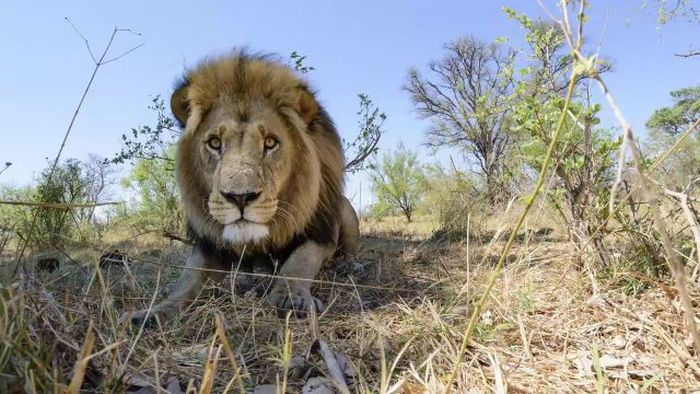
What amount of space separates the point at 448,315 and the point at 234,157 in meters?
1.39

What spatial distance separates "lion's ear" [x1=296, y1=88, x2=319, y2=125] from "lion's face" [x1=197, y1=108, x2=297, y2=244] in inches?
12.4

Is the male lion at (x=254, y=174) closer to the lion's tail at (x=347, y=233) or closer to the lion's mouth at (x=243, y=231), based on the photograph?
the lion's mouth at (x=243, y=231)

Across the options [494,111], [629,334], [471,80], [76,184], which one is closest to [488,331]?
[629,334]

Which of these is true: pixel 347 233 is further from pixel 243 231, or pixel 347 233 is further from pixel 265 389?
pixel 265 389

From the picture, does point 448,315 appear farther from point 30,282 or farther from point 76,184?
point 76,184

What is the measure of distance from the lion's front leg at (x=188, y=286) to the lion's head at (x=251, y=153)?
170 millimetres

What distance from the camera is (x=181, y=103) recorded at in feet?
10.7

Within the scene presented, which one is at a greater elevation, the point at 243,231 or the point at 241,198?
the point at 241,198

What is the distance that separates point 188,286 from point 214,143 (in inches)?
32.8

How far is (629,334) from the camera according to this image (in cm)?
186

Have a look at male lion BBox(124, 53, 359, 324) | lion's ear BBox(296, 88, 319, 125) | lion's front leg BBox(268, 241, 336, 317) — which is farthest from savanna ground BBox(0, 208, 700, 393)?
lion's ear BBox(296, 88, 319, 125)

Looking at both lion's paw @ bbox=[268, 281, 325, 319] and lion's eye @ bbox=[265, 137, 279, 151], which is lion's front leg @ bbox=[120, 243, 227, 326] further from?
lion's eye @ bbox=[265, 137, 279, 151]

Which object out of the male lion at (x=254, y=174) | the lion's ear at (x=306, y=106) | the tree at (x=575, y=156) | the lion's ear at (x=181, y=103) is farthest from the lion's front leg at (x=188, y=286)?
the tree at (x=575, y=156)

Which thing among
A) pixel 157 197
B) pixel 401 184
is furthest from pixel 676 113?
pixel 157 197
